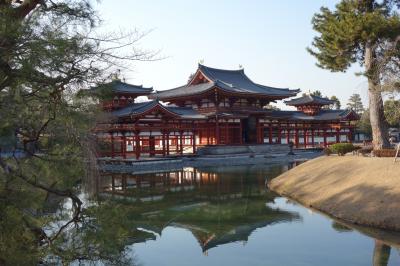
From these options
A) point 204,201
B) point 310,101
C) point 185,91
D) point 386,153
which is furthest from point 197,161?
point 310,101

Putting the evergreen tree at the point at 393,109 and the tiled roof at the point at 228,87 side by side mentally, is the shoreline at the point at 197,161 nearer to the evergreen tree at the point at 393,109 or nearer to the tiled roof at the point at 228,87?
the tiled roof at the point at 228,87

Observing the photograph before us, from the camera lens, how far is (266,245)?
12.4m

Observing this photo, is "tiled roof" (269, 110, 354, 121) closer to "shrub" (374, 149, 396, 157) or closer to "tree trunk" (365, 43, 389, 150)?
"tree trunk" (365, 43, 389, 150)

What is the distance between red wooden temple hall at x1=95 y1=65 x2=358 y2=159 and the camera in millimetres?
33688

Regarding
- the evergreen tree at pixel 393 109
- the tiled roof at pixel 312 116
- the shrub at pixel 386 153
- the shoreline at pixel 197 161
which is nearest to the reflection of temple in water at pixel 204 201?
the shoreline at pixel 197 161

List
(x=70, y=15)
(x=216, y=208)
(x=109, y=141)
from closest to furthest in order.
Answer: (x=70, y=15)
(x=216, y=208)
(x=109, y=141)

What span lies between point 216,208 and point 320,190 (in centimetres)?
445

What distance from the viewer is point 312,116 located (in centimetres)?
5028

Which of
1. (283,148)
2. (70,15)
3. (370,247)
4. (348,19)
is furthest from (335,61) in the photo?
(70,15)

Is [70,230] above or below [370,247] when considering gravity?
above

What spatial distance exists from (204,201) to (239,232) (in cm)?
549

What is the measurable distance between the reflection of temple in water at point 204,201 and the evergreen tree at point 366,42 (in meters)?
7.50

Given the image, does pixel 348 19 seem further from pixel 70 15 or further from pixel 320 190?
pixel 70 15

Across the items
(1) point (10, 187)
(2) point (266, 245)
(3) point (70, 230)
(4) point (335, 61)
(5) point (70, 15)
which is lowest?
(2) point (266, 245)
